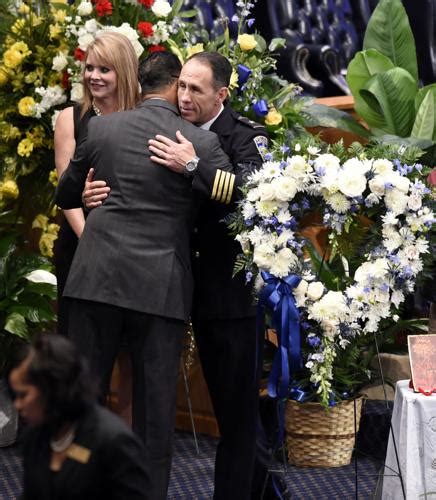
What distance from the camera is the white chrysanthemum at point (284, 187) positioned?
3465 mm

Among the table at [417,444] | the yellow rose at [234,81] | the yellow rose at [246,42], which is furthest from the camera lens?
the yellow rose at [246,42]

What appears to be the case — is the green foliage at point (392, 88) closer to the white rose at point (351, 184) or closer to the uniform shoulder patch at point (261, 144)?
the uniform shoulder patch at point (261, 144)

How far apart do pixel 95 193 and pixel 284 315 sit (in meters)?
0.63

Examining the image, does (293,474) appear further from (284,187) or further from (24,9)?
(24,9)

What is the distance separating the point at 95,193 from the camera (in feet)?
11.1

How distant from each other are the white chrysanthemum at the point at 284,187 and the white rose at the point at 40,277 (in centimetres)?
168

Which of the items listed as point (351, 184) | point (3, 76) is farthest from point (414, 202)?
point (3, 76)

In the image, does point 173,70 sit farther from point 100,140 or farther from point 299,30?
point 299,30

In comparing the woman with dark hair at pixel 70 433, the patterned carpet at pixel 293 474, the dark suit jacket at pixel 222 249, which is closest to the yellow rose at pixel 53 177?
the patterned carpet at pixel 293 474

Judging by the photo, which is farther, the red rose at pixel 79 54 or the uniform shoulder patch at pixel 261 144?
the red rose at pixel 79 54

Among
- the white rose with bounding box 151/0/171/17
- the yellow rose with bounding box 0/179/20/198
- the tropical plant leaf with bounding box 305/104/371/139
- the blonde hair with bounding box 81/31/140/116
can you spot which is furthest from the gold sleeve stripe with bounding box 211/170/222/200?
the tropical plant leaf with bounding box 305/104/371/139

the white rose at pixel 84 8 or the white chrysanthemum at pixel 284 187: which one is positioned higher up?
the white rose at pixel 84 8

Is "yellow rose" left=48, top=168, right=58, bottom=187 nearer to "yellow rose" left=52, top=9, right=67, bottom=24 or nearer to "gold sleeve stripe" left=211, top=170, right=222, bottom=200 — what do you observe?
"yellow rose" left=52, top=9, right=67, bottom=24

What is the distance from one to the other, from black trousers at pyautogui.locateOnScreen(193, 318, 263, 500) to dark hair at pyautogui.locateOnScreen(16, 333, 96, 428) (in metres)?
1.34
